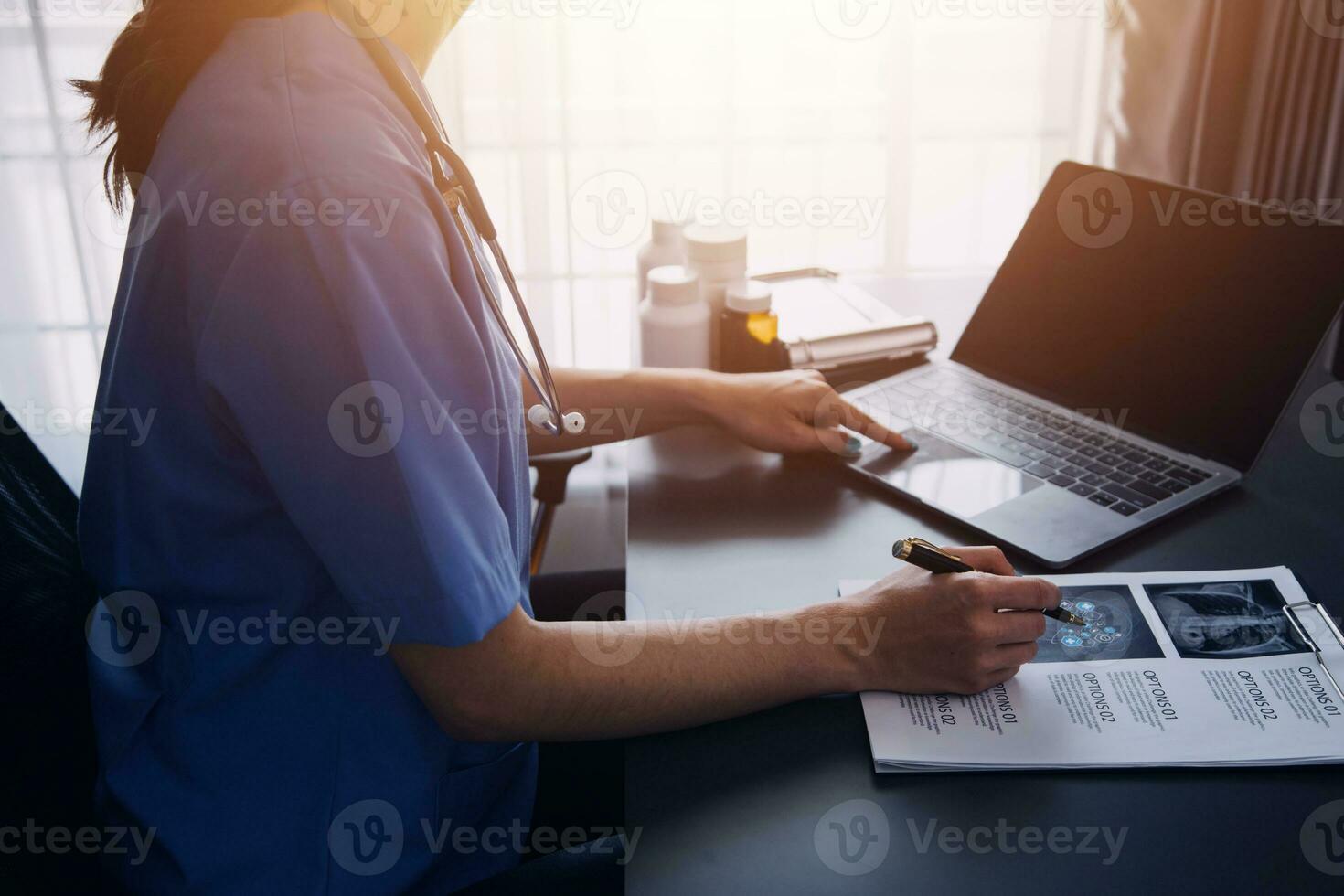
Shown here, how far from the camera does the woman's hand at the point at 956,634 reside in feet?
2.42

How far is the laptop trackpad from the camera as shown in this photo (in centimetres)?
97

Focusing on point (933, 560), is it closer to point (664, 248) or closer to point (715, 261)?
point (715, 261)

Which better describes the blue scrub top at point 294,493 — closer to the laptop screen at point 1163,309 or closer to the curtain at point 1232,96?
the laptop screen at point 1163,309

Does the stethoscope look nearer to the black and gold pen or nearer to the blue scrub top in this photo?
the blue scrub top

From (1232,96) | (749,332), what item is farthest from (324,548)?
(1232,96)

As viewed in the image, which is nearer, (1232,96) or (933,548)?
(933,548)

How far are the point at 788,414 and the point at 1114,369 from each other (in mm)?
325

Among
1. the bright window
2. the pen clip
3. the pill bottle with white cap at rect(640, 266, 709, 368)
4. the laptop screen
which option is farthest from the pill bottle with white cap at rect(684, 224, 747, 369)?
the bright window

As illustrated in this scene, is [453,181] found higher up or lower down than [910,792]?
higher up

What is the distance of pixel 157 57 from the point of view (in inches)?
30.3

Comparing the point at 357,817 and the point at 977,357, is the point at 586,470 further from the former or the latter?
the point at 357,817

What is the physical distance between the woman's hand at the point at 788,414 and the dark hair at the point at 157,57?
556 mm

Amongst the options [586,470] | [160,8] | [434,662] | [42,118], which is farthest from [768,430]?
[42,118]

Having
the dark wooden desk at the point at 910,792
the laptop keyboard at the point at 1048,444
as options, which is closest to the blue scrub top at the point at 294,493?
the dark wooden desk at the point at 910,792
